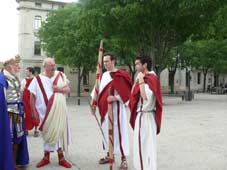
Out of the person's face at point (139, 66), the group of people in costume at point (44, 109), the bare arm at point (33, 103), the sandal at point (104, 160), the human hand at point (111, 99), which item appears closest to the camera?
the person's face at point (139, 66)

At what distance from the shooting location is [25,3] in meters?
59.6

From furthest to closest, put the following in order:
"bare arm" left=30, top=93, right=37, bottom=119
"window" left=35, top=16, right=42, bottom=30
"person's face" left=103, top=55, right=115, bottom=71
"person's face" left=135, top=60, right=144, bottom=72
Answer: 1. "window" left=35, top=16, right=42, bottom=30
2. "person's face" left=103, top=55, right=115, bottom=71
3. "bare arm" left=30, top=93, right=37, bottom=119
4. "person's face" left=135, top=60, right=144, bottom=72

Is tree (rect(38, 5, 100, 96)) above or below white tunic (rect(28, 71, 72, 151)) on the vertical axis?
above

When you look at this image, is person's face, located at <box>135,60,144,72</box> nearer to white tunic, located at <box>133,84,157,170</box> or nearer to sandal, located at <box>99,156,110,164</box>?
white tunic, located at <box>133,84,157,170</box>

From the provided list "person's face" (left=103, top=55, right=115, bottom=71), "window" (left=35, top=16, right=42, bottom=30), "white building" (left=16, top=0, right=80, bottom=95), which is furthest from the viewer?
"window" (left=35, top=16, right=42, bottom=30)

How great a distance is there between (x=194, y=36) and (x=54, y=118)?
24.5 metres

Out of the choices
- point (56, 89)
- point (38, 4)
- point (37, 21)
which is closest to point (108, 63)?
point (56, 89)

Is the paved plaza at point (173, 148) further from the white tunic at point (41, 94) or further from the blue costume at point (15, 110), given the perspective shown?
the blue costume at point (15, 110)

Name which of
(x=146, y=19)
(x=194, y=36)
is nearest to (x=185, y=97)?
(x=194, y=36)

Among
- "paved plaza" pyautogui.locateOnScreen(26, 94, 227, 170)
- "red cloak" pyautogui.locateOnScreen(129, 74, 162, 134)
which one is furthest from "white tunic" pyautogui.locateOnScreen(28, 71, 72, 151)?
"red cloak" pyautogui.locateOnScreen(129, 74, 162, 134)

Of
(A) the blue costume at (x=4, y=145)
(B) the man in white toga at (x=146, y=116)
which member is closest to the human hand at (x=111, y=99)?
(B) the man in white toga at (x=146, y=116)

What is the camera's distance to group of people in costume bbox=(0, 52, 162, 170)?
266 inches

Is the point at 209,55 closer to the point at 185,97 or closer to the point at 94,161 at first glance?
the point at 185,97

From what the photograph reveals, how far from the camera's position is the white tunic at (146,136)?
22.0 ft
